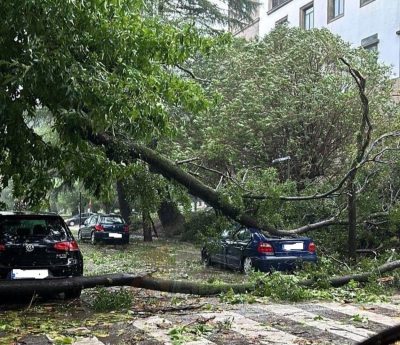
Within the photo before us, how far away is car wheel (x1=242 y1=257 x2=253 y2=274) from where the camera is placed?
13.2 meters

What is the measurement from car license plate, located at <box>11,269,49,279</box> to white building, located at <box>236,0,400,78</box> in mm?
19421

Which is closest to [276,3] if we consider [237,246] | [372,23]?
[372,23]

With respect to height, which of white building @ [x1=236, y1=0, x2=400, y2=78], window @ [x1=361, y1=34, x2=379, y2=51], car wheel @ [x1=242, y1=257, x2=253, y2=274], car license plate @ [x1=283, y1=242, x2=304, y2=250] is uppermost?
white building @ [x1=236, y1=0, x2=400, y2=78]

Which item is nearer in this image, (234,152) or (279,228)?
(279,228)

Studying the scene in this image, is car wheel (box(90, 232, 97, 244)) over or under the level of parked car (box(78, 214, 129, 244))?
under

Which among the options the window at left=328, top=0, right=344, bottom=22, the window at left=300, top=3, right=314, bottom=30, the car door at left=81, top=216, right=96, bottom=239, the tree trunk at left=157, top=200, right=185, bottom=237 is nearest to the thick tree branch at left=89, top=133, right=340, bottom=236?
the car door at left=81, top=216, right=96, bottom=239

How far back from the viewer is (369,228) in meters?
15.0

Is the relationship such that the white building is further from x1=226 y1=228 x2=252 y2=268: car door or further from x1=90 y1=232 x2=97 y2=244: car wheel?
x1=90 y1=232 x2=97 y2=244: car wheel

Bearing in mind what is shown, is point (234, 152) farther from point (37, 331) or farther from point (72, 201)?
point (72, 201)

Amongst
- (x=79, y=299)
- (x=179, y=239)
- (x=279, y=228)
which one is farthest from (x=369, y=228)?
(x=179, y=239)

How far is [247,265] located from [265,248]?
78 cm

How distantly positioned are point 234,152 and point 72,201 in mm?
37906

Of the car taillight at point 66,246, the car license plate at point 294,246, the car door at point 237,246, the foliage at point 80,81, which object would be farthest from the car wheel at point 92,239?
the foliage at point 80,81

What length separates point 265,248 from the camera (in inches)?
508
